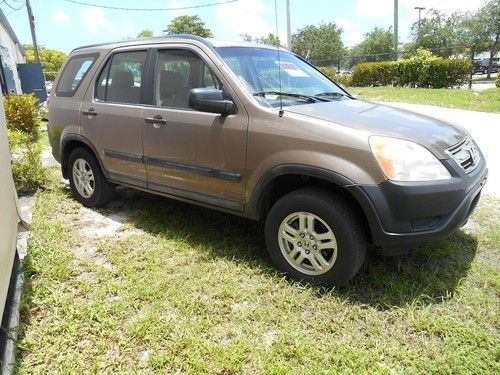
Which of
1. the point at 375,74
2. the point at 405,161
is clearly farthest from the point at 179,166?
the point at 375,74

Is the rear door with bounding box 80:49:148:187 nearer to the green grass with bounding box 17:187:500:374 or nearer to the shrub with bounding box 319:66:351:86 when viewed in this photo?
the green grass with bounding box 17:187:500:374

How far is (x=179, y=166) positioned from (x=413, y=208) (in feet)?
6.31

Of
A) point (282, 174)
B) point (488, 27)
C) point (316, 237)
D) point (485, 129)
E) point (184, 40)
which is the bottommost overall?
point (316, 237)

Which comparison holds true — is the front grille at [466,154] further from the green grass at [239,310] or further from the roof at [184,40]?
the roof at [184,40]

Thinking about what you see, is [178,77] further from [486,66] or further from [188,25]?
[188,25]

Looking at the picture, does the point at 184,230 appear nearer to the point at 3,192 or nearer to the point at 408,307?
the point at 3,192

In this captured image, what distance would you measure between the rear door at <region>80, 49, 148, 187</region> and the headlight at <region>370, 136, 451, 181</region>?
2183 mm

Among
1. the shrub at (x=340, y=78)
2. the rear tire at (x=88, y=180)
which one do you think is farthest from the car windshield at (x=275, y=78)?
the shrub at (x=340, y=78)

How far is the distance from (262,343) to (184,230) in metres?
1.78

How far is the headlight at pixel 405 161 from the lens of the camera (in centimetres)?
257

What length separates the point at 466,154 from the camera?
2984mm

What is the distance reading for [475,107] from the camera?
11477 mm

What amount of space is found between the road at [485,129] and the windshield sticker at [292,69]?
3.88ft

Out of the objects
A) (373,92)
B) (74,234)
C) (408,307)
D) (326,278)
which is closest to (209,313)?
(326,278)
